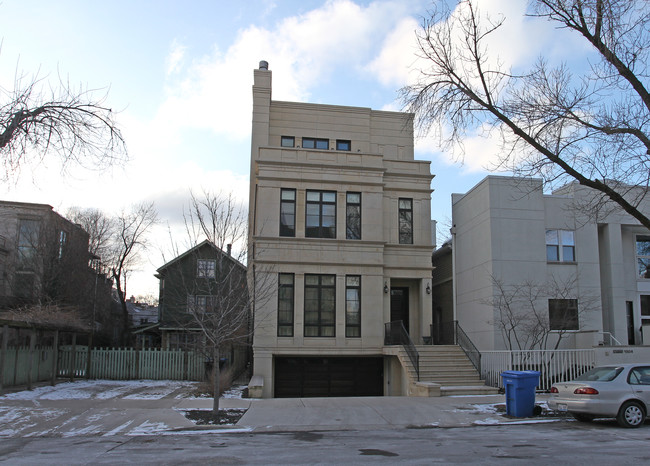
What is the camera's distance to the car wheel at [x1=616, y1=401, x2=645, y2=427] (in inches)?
435

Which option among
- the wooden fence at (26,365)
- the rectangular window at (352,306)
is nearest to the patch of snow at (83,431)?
the wooden fence at (26,365)

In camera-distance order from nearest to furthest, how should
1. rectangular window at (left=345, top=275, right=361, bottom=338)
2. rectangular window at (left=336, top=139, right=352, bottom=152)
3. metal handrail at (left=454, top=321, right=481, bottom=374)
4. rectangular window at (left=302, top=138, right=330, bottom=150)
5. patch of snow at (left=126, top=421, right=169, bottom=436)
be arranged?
1. patch of snow at (left=126, top=421, right=169, bottom=436)
2. metal handrail at (left=454, top=321, right=481, bottom=374)
3. rectangular window at (left=345, top=275, right=361, bottom=338)
4. rectangular window at (left=302, top=138, right=330, bottom=150)
5. rectangular window at (left=336, top=139, right=352, bottom=152)

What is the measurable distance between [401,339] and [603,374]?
961 centimetres

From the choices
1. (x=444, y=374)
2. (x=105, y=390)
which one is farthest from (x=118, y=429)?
(x=444, y=374)

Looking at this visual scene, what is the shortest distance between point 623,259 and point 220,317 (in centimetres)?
1837

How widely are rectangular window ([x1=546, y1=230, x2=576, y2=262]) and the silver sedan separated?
11.2m

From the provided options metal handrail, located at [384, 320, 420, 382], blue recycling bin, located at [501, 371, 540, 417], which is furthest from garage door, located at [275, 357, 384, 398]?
blue recycling bin, located at [501, 371, 540, 417]

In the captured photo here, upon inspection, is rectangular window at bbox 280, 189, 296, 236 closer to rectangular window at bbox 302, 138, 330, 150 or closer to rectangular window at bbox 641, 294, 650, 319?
rectangular window at bbox 302, 138, 330, 150

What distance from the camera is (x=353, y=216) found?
2295cm

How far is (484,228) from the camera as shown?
22312mm

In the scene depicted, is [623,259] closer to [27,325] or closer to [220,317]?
[220,317]

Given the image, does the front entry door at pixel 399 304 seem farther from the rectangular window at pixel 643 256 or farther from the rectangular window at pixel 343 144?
the rectangular window at pixel 643 256

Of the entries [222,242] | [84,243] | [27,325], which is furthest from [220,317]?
[84,243]

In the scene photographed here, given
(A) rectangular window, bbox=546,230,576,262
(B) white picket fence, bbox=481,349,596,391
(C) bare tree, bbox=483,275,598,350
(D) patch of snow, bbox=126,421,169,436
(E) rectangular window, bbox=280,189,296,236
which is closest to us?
(D) patch of snow, bbox=126,421,169,436
